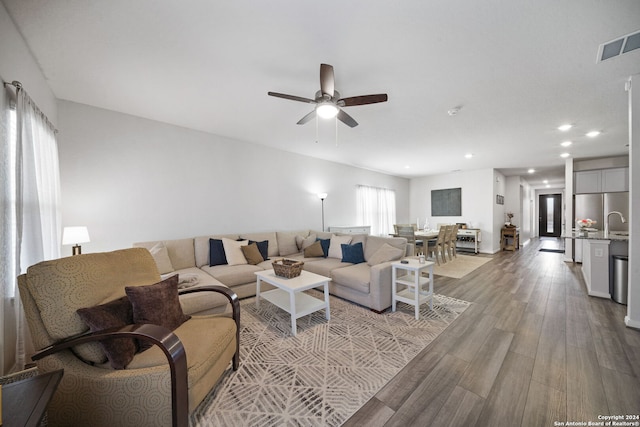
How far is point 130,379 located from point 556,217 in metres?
15.8

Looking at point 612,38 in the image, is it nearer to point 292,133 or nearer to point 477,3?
point 477,3

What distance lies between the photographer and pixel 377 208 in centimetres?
731

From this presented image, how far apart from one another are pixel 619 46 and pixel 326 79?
2427mm

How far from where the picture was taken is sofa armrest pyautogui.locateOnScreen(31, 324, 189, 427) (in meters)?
1.15

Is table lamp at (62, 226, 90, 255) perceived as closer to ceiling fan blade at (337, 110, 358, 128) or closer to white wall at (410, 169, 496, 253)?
ceiling fan blade at (337, 110, 358, 128)

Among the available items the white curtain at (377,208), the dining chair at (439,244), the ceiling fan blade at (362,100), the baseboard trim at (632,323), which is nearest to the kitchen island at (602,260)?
the baseboard trim at (632,323)

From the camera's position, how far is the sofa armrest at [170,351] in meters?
1.15

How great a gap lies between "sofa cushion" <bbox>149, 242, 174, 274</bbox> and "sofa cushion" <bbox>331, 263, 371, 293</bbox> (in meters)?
2.21

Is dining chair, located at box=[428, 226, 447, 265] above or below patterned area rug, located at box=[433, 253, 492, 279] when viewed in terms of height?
above

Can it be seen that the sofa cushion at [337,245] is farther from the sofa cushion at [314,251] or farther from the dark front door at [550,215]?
the dark front door at [550,215]

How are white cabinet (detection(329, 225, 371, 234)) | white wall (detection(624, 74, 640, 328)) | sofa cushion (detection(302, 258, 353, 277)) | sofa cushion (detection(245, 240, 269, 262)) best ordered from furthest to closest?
white cabinet (detection(329, 225, 371, 234))
sofa cushion (detection(245, 240, 269, 262))
sofa cushion (detection(302, 258, 353, 277))
white wall (detection(624, 74, 640, 328))

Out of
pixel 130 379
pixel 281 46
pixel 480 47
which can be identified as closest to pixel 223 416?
pixel 130 379

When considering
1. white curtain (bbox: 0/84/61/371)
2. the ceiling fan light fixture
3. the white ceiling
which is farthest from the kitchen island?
white curtain (bbox: 0/84/61/371)

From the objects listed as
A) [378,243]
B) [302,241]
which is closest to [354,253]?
[378,243]
